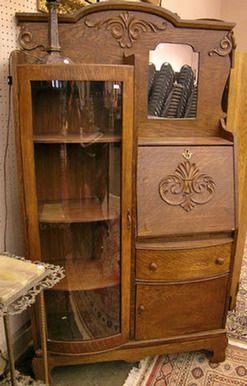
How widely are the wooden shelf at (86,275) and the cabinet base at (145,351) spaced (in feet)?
0.99

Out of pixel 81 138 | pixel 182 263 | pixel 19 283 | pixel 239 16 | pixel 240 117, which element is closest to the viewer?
pixel 19 283

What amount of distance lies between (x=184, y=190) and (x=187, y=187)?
0.02 meters

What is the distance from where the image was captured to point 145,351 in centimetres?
154

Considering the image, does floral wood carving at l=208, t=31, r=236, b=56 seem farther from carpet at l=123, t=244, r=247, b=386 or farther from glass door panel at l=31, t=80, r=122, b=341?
carpet at l=123, t=244, r=247, b=386

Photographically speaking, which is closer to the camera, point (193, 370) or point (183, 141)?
point (183, 141)

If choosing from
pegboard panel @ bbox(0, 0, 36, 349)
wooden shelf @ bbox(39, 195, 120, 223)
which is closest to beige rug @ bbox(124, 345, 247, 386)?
pegboard panel @ bbox(0, 0, 36, 349)

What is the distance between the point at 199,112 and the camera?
159 centimetres

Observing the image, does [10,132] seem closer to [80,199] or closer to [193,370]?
[80,199]

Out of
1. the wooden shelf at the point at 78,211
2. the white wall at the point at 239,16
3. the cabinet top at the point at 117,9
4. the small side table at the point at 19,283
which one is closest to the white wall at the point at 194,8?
the white wall at the point at 239,16

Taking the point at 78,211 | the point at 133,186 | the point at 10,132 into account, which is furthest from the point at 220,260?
the point at 10,132

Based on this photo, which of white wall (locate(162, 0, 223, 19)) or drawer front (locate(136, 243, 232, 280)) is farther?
white wall (locate(162, 0, 223, 19))

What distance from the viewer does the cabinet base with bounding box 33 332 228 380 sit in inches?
58.3

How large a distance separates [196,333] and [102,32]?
4.76 feet

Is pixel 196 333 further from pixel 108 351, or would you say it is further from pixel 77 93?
pixel 77 93
